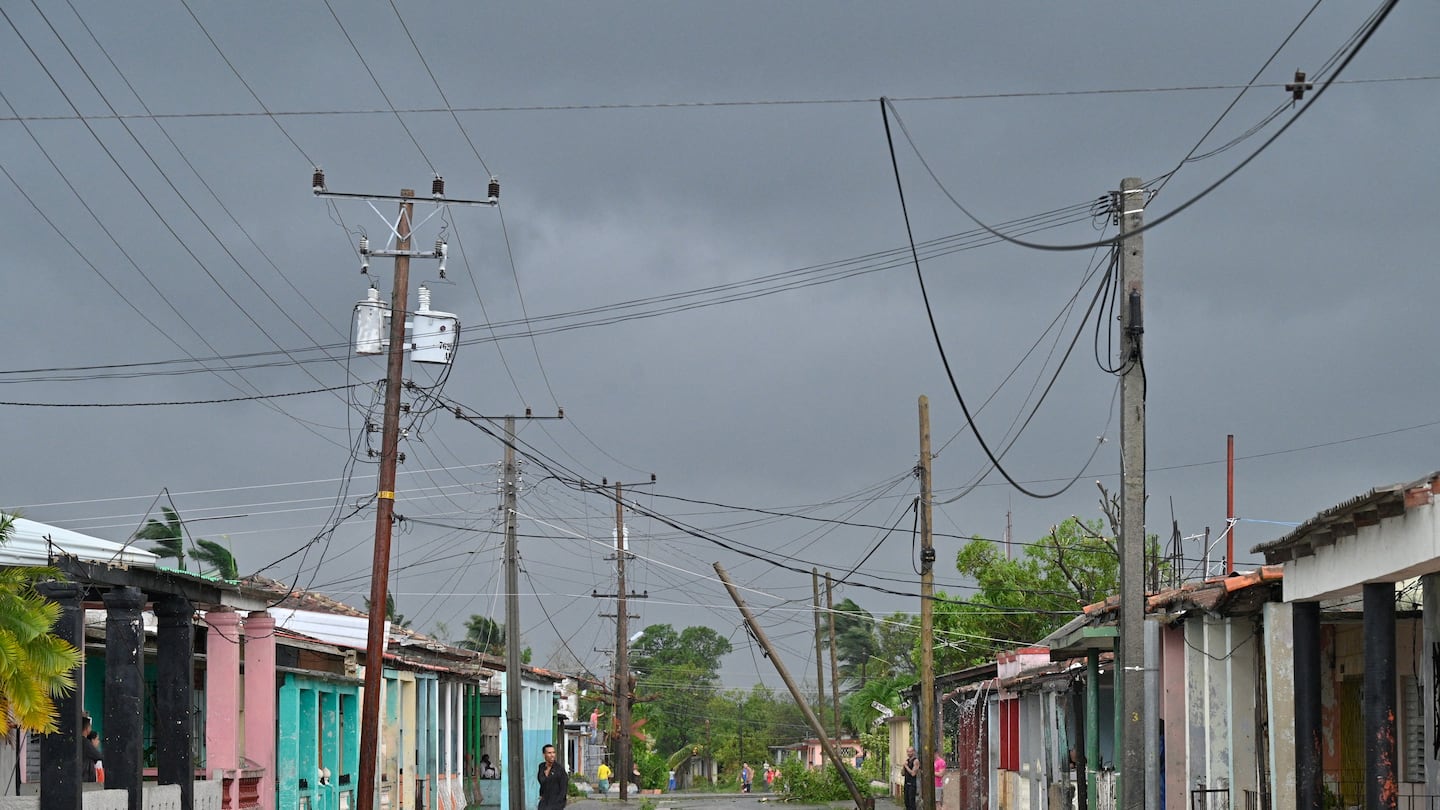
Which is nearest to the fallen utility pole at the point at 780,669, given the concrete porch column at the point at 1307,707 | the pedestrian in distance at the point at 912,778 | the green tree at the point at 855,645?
the pedestrian in distance at the point at 912,778

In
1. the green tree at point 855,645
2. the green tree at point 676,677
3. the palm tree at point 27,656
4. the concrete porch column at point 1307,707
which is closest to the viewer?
the palm tree at point 27,656

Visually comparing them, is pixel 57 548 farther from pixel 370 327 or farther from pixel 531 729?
pixel 531 729

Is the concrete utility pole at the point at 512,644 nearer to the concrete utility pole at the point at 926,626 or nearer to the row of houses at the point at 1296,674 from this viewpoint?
the concrete utility pole at the point at 926,626

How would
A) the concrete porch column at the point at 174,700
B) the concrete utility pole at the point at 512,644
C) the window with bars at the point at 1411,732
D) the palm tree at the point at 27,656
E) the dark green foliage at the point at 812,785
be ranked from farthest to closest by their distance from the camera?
1. the dark green foliage at the point at 812,785
2. the concrete utility pole at the point at 512,644
3. the concrete porch column at the point at 174,700
4. the window with bars at the point at 1411,732
5. the palm tree at the point at 27,656

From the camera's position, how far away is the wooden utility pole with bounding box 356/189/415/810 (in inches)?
913

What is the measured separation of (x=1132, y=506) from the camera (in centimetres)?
1762

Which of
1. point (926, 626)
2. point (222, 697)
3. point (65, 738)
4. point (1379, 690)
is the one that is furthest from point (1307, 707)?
point (926, 626)

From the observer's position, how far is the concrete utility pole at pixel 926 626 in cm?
3002

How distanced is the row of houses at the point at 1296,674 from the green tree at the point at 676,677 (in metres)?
87.6

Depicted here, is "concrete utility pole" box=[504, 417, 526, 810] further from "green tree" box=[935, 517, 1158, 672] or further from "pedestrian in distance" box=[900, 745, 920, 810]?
"green tree" box=[935, 517, 1158, 672]

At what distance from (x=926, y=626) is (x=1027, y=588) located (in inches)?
907

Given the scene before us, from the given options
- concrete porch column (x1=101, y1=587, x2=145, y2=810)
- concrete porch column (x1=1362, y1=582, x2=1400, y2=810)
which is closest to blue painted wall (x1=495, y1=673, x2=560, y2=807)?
concrete porch column (x1=101, y1=587, x2=145, y2=810)

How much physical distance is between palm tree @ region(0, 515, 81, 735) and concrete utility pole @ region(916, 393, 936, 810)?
18521 millimetres

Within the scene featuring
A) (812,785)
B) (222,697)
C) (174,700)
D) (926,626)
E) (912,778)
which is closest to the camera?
(174,700)
